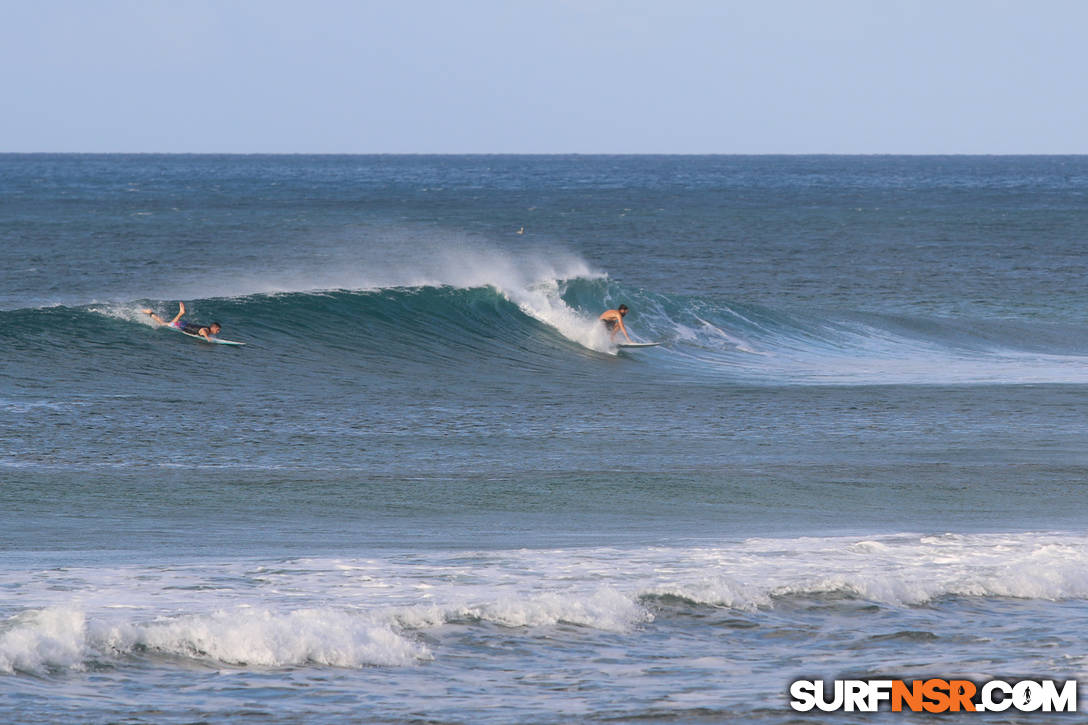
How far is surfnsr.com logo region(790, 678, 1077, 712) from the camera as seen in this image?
262 inches

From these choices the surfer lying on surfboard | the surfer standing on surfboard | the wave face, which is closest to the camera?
the wave face

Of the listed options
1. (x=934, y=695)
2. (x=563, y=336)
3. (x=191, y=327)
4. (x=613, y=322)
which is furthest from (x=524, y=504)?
(x=613, y=322)

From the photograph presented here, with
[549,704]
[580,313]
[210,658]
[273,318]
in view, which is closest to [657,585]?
[549,704]

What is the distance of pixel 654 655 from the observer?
24.8ft

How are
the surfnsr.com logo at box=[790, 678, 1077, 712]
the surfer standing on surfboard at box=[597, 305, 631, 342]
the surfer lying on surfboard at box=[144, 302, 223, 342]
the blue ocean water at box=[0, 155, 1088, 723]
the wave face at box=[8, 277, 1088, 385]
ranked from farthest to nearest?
the surfer standing on surfboard at box=[597, 305, 631, 342] → the surfer lying on surfboard at box=[144, 302, 223, 342] → the wave face at box=[8, 277, 1088, 385] → the blue ocean water at box=[0, 155, 1088, 723] → the surfnsr.com logo at box=[790, 678, 1077, 712]

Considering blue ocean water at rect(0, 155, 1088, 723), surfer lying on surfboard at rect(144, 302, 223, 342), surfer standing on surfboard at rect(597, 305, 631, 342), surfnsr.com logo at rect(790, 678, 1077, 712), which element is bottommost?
surfnsr.com logo at rect(790, 678, 1077, 712)

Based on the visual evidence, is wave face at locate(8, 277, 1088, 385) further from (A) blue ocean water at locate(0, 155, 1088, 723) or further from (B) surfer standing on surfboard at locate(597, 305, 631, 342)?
(B) surfer standing on surfboard at locate(597, 305, 631, 342)

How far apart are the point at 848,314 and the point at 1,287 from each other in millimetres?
22092

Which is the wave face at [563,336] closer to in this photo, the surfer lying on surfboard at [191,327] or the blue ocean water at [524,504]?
the blue ocean water at [524,504]

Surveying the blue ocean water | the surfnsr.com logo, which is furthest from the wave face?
the surfnsr.com logo

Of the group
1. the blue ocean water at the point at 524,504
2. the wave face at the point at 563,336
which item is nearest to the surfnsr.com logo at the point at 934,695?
the blue ocean water at the point at 524,504

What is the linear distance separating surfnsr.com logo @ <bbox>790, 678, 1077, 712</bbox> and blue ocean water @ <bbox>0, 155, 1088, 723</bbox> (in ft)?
0.50

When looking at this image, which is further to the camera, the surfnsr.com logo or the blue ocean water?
the blue ocean water

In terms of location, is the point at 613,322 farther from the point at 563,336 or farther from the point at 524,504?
the point at 524,504
